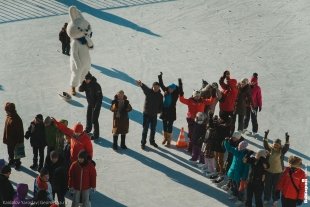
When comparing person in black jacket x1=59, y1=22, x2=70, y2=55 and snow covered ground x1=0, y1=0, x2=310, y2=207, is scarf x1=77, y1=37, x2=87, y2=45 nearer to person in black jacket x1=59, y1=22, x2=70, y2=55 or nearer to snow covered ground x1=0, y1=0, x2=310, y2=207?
snow covered ground x1=0, y1=0, x2=310, y2=207

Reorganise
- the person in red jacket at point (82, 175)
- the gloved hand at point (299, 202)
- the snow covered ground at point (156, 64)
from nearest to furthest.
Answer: the person in red jacket at point (82, 175) → the gloved hand at point (299, 202) → the snow covered ground at point (156, 64)

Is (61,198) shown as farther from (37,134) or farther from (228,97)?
(228,97)

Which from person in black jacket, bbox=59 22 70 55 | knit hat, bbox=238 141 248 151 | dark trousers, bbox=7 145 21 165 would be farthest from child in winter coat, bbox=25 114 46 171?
person in black jacket, bbox=59 22 70 55

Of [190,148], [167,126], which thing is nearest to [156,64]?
[167,126]

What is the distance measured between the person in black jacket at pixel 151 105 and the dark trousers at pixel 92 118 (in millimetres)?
1046

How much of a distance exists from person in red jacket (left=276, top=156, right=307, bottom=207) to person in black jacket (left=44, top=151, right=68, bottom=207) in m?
3.85

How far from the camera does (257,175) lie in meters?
11.6

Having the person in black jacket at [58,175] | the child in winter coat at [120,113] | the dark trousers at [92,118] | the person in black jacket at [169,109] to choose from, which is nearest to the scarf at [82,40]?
the dark trousers at [92,118]

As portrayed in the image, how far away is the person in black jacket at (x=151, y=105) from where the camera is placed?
45.4 feet

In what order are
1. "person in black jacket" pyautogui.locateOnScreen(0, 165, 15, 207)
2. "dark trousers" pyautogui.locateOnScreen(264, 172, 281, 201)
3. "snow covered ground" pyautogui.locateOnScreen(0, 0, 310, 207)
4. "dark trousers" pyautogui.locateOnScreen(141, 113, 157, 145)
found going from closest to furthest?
"person in black jacket" pyautogui.locateOnScreen(0, 165, 15, 207) < "dark trousers" pyautogui.locateOnScreen(264, 172, 281, 201) < "snow covered ground" pyautogui.locateOnScreen(0, 0, 310, 207) < "dark trousers" pyautogui.locateOnScreen(141, 113, 157, 145)

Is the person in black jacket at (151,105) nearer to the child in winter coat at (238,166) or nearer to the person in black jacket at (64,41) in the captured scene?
the child in winter coat at (238,166)

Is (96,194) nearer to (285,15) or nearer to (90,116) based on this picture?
(90,116)

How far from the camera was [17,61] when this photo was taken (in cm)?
1808

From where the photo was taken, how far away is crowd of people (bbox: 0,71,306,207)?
11.1 meters
